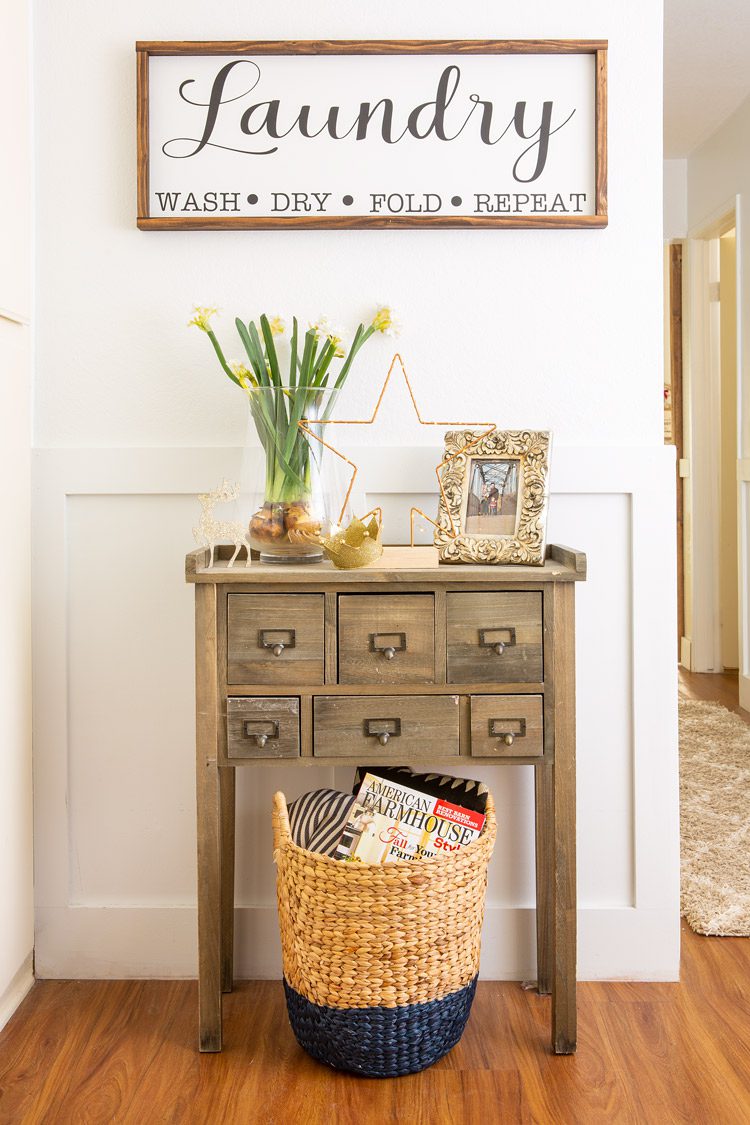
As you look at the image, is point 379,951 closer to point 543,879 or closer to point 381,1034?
point 381,1034

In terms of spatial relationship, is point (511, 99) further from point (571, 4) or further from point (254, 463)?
point (254, 463)

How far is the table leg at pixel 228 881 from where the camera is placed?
194 cm

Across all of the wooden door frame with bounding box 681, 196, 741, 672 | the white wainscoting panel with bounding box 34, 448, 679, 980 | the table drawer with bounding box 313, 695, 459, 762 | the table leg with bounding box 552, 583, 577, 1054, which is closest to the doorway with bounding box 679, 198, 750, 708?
the wooden door frame with bounding box 681, 196, 741, 672

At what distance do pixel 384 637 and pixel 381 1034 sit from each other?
0.66 meters

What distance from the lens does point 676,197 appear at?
17.1 ft

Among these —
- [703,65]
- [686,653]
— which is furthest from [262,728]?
[686,653]

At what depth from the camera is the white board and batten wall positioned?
6.54 feet

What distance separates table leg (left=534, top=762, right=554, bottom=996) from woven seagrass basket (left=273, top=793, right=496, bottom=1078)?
9.4 inches

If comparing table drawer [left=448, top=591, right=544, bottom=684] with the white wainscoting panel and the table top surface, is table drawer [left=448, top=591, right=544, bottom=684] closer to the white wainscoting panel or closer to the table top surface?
the table top surface

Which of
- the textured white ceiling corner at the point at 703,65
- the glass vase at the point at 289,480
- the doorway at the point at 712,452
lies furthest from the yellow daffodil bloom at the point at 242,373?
the doorway at the point at 712,452

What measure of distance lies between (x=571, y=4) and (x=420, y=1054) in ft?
6.61

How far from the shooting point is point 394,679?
1.67 meters

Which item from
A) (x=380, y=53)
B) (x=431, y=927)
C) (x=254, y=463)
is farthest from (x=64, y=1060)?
(x=380, y=53)

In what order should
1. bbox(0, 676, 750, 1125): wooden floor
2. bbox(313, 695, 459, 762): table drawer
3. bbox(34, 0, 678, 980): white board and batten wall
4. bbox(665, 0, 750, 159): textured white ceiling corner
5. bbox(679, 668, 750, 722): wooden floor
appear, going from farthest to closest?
1. bbox(679, 668, 750, 722): wooden floor
2. bbox(665, 0, 750, 159): textured white ceiling corner
3. bbox(34, 0, 678, 980): white board and batten wall
4. bbox(313, 695, 459, 762): table drawer
5. bbox(0, 676, 750, 1125): wooden floor
